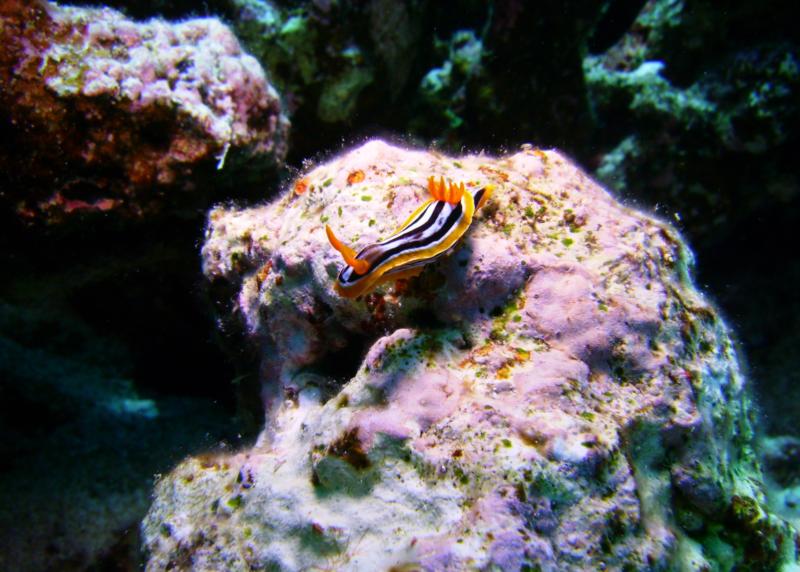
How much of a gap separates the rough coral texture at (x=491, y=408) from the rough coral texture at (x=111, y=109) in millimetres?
1173

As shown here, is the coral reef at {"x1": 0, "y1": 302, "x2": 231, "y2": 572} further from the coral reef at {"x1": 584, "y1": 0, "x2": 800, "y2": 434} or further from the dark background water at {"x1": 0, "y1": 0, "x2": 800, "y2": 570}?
the coral reef at {"x1": 584, "y1": 0, "x2": 800, "y2": 434}

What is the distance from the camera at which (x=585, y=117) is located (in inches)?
227

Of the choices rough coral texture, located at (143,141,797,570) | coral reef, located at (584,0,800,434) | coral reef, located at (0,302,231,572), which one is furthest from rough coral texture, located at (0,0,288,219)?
coral reef, located at (584,0,800,434)

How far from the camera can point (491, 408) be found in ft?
7.19

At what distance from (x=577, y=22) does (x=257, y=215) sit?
13.5 feet

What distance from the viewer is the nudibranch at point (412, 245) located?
7.16 feet

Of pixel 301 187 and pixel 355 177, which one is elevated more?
pixel 355 177

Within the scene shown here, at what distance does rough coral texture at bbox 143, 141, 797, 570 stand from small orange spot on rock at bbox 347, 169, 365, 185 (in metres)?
0.02

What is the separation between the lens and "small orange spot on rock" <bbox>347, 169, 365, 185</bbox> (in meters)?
2.91

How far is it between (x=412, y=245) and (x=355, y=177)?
35.0 inches

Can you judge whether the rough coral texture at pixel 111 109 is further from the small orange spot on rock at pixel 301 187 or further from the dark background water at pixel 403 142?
the small orange spot on rock at pixel 301 187

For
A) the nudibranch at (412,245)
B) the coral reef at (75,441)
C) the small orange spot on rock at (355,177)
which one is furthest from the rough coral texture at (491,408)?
the coral reef at (75,441)

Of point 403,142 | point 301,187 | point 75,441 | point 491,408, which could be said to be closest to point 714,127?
point 403,142

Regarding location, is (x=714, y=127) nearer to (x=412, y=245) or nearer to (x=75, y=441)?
(x=412, y=245)
